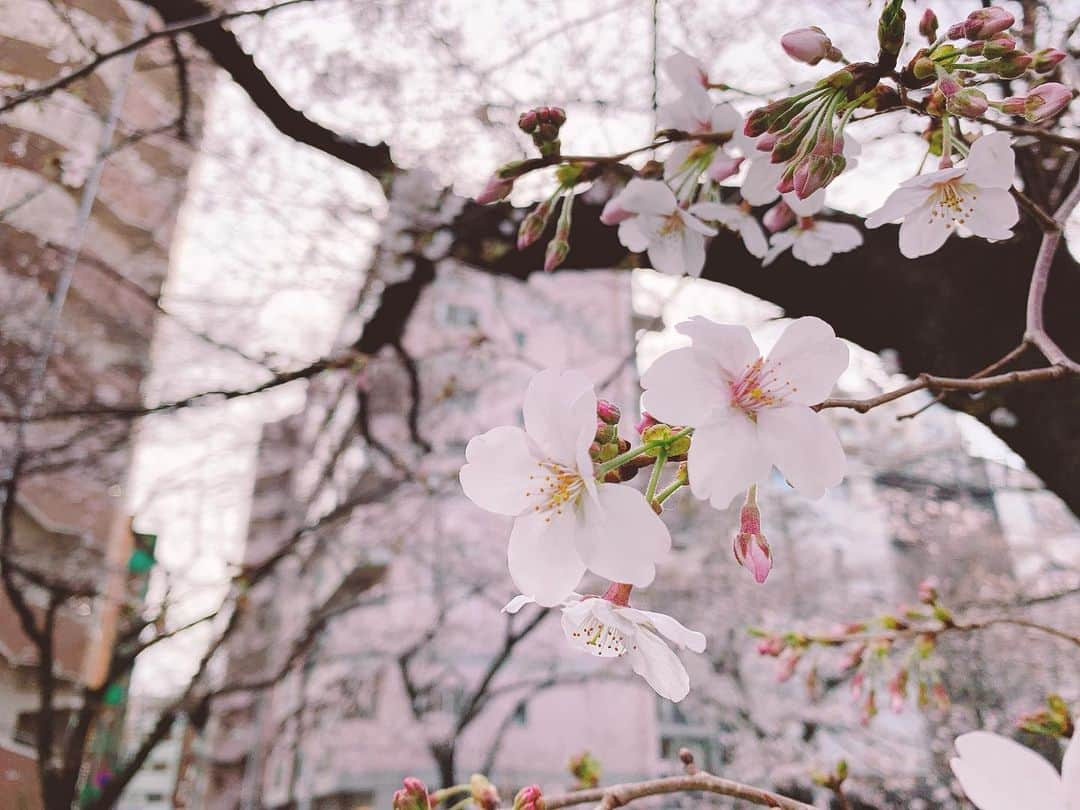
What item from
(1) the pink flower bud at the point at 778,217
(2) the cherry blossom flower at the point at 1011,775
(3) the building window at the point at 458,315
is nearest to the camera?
(2) the cherry blossom flower at the point at 1011,775

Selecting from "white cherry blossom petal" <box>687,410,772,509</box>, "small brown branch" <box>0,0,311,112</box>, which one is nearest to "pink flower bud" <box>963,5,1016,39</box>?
"white cherry blossom petal" <box>687,410,772,509</box>

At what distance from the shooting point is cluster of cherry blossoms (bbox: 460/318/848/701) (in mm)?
433

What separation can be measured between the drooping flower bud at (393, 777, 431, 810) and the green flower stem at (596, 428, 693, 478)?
1.10ft

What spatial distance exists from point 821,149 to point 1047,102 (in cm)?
19

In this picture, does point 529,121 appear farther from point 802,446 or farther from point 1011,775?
point 1011,775

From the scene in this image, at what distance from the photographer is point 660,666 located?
490mm

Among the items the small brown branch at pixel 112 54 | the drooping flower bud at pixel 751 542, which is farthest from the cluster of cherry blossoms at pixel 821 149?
the small brown branch at pixel 112 54

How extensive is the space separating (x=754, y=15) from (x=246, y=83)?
201 centimetres

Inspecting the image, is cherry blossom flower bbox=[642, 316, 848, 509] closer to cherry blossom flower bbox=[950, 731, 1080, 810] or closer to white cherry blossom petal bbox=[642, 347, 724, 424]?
white cherry blossom petal bbox=[642, 347, 724, 424]

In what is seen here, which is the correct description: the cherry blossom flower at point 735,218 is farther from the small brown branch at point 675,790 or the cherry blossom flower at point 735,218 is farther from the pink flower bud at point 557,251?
the small brown branch at point 675,790

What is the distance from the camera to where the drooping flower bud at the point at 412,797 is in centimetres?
58

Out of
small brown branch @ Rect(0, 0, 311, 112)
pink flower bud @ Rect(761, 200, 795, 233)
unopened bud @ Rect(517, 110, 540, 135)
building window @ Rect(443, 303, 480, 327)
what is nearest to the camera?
unopened bud @ Rect(517, 110, 540, 135)

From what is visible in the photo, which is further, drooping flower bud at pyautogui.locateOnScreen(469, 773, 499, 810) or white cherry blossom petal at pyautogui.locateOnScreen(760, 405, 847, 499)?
drooping flower bud at pyautogui.locateOnScreen(469, 773, 499, 810)

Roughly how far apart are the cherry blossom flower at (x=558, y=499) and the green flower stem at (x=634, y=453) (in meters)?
0.01
